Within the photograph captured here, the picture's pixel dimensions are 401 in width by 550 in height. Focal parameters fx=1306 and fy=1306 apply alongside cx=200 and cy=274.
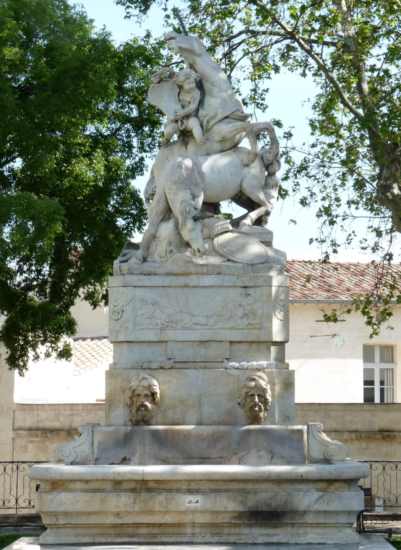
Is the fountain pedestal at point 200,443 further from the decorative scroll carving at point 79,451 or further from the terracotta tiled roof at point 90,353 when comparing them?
the terracotta tiled roof at point 90,353

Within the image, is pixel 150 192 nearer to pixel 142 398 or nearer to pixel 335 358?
pixel 142 398

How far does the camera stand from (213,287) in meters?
10.6

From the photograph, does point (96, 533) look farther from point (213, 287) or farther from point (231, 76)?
point (231, 76)

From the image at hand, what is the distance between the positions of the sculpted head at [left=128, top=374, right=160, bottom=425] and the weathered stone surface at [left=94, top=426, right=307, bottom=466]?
0.09 m

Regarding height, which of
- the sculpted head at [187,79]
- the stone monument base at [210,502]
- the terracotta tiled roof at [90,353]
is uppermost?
the sculpted head at [187,79]

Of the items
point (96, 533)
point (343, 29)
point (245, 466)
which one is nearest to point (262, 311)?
point (245, 466)

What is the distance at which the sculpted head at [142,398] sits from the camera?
33.6 ft

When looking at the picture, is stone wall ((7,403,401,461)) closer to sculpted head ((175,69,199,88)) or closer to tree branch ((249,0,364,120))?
tree branch ((249,0,364,120))

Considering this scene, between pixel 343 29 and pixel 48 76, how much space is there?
4.55m

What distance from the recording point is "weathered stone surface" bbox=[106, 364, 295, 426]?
10.4 m

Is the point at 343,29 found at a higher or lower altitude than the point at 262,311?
higher

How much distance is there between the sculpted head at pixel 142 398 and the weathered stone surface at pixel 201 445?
0.30 ft

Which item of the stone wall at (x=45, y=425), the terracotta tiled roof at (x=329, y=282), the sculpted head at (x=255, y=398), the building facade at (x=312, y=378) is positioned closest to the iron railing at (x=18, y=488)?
the stone wall at (x=45, y=425)

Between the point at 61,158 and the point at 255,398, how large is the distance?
427 inches
